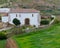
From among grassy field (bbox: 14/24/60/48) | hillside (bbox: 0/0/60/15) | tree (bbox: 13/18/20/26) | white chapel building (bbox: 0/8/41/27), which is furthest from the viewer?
hillside (bbox: 0/0/60/15)

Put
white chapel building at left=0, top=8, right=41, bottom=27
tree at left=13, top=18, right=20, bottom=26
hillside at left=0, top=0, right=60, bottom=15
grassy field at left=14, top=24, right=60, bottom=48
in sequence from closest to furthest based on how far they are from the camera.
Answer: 1. grassy field at left=14, top=24, right=60, bottom=48
2. tree at left=13, top=18, right=20, bottom=26
3. white chapel building at left=0, top=8, right=41, bottom=27
4. hillside at left=0, top=0, right=60, bottom=15

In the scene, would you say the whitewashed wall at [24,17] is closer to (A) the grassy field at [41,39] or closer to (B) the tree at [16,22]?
(B) the tree at [16,22]

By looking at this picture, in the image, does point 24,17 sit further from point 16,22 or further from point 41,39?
point 41,39

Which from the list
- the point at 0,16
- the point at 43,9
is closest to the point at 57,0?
the point at 43,9

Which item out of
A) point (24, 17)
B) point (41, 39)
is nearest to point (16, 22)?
point (24, 17)

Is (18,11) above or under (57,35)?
under

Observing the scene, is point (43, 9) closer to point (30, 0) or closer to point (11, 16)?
point (30, 0)

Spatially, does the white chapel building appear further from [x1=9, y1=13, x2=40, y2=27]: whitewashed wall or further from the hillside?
the hillside

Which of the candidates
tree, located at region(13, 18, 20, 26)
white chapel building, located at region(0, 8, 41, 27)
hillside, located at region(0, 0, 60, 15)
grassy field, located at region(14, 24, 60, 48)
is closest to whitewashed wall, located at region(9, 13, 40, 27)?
white chapel building, located at region(0, 8, 41, 27)

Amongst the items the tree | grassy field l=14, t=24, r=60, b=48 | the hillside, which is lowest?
the hillside
